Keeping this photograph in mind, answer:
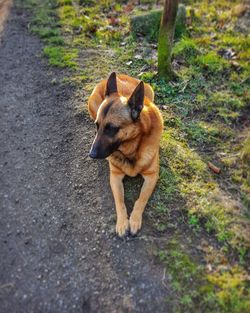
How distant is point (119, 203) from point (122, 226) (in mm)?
316

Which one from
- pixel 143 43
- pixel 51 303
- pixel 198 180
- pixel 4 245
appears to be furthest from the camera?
pixel 143 43

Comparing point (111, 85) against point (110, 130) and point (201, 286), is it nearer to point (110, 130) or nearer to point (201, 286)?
point (110, 130)

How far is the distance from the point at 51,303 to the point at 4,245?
899 mm

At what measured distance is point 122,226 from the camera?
12.3 ft

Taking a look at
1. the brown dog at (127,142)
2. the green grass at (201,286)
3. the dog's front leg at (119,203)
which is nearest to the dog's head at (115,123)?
the brown dog at (127,142)

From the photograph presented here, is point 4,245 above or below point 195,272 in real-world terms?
below

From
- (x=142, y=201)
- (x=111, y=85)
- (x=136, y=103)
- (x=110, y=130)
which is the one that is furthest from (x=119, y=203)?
(x=111, y=85)

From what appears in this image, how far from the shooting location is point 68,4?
9.23 metres

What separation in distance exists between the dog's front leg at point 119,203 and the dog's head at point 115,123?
1.58ft

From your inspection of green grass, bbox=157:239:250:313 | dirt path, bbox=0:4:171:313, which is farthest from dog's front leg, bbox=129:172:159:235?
green grass, bbox=157:239:250:313

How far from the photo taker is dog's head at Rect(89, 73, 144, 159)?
3732 mm

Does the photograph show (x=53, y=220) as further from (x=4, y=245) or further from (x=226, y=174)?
(x=226, y=174)

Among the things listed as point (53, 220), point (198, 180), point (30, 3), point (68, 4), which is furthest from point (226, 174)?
point (30, 3)

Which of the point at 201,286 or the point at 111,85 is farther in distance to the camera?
the point at 111,85
